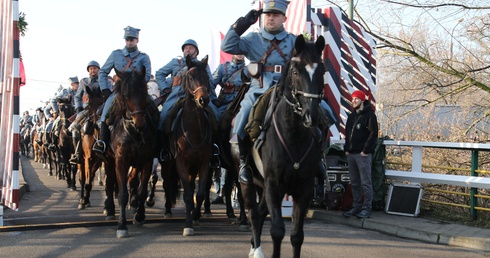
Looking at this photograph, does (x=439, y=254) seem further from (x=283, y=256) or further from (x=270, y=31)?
(x=270, y=31)

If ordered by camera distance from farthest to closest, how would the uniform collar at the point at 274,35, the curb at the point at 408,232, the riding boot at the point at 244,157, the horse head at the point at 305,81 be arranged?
the curb at the point at 408,232
the uniform collar at the point at 274,35
the riding boot at the point at 244,157
the horse head at the point at 305,81

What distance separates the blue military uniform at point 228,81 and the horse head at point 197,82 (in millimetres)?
1755

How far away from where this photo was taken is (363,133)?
11.5 meters

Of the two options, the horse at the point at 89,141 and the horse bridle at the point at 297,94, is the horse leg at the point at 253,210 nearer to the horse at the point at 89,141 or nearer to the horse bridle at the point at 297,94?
Result: the horse bridle at the point at 297,94

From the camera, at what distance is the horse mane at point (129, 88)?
32.3 feet

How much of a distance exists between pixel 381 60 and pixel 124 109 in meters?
8.14

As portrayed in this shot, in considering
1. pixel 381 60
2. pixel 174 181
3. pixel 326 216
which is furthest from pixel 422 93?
pixel 174 181

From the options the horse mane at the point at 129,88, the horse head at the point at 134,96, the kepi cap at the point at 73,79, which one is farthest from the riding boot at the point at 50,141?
the horse head at the point at 134,96

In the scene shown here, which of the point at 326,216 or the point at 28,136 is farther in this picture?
the point at 28,136

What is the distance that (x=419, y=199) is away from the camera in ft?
38.4

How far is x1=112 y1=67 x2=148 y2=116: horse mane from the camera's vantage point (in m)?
9.84

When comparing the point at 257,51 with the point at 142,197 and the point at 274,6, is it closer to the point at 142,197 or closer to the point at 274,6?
the point at 274,6

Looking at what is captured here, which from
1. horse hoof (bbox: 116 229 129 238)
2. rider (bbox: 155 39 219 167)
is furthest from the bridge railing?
horse hoof (bbox: 116 229 129 238)

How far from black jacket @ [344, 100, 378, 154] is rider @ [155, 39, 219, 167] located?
2.37 m
